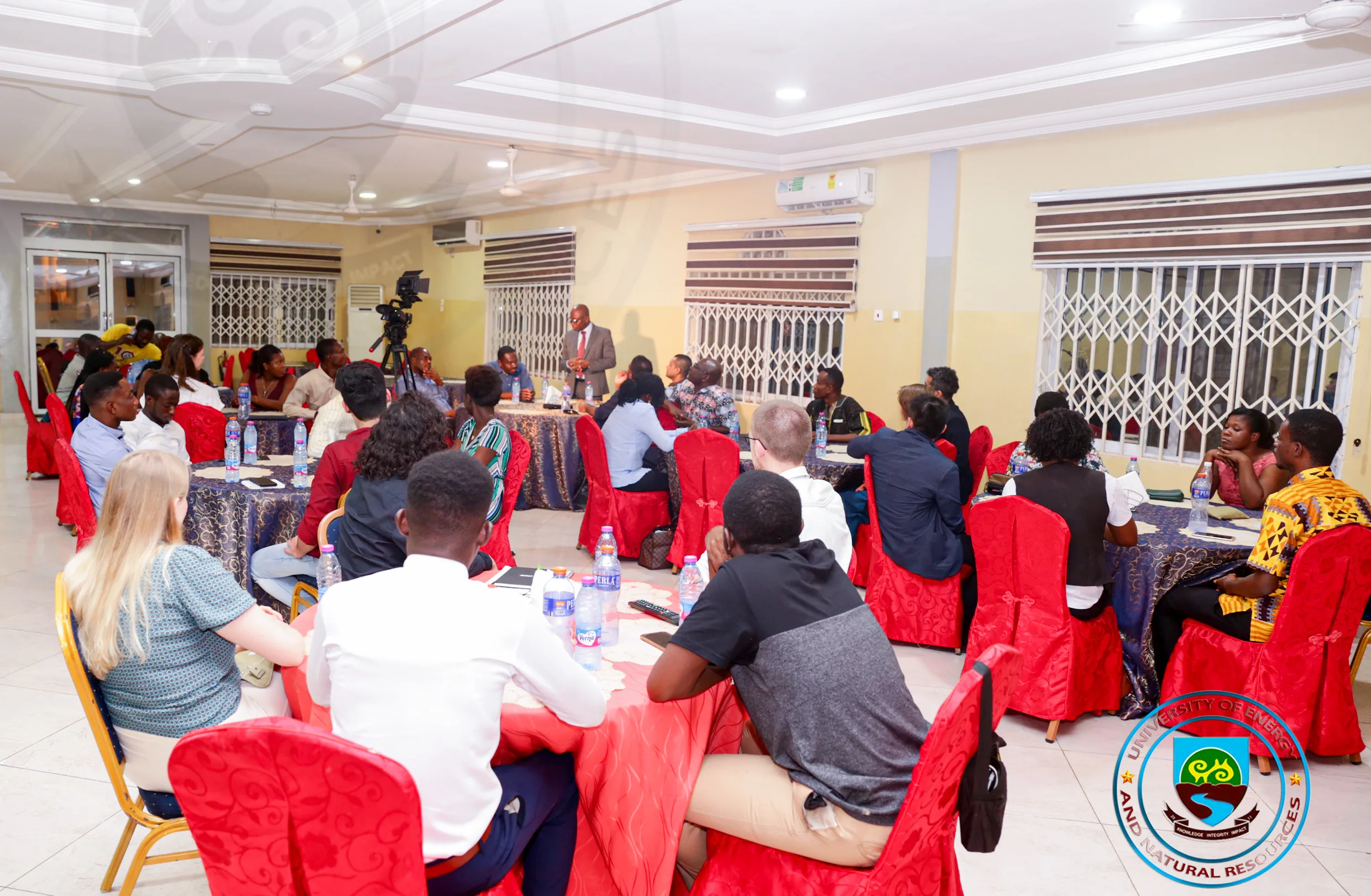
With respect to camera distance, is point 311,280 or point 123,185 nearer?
point 123,185

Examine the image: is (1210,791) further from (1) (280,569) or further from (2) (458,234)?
(2) (458,234)

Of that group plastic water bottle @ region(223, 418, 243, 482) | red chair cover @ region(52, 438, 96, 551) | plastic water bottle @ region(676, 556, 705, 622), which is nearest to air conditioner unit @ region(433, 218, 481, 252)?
plastic water bottle @ region(223, 418, 243, 482)

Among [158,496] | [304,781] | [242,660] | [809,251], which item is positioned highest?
[809,251]

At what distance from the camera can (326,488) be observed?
A: 3.25 metres

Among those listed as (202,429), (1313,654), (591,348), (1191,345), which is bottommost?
(1313,654)

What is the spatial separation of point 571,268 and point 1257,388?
656cm

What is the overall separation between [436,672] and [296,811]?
0.27 meters

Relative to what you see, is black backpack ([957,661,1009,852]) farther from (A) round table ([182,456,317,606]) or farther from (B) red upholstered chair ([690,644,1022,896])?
(A) round table ([182,456,317,606])

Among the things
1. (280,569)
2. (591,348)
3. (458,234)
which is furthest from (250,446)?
(458,234)

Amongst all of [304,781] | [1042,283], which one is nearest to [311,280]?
[1042,283]

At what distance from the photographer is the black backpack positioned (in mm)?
1682

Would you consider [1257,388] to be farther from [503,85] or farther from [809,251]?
[503,85]

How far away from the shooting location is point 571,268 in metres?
9.92

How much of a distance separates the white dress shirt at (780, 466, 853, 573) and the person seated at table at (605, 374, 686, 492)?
230 centimetres
